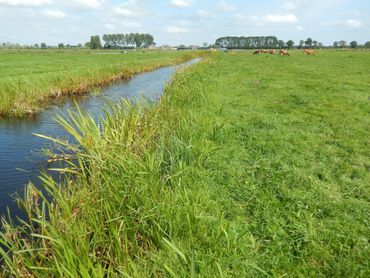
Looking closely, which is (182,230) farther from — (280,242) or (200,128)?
(200,128)

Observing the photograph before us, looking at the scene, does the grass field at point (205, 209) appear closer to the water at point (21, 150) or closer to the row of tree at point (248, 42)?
the water at point (21, 150)

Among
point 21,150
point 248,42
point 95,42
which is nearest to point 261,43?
point 248,42

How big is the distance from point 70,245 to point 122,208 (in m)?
1.03

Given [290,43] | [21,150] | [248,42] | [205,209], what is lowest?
[21,150]

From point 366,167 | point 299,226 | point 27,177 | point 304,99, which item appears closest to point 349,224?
point 299,226

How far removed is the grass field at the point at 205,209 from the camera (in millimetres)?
3758

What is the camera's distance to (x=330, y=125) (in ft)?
31.4

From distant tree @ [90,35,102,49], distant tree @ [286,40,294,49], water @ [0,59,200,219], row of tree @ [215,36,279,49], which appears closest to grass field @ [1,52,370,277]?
water @ [0,59,200,219]

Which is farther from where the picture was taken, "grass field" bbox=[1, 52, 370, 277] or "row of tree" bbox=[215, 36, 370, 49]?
"row of tree" bbox=[215, 36, 370, 49]

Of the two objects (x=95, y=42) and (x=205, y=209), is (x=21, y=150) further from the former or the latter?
(x=95, y=42)

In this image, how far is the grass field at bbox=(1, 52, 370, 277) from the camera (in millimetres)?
3758

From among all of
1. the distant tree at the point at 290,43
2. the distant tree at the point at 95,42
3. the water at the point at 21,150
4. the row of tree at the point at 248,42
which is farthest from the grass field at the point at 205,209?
the distant tree at the point at 95,42

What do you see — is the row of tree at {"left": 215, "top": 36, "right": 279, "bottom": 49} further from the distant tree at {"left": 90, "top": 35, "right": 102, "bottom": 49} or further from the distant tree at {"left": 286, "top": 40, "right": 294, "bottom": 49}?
the distant tree at {"left": 90, "top": 35, "right": 102, "bottom": 49}

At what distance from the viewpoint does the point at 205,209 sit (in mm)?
4898
